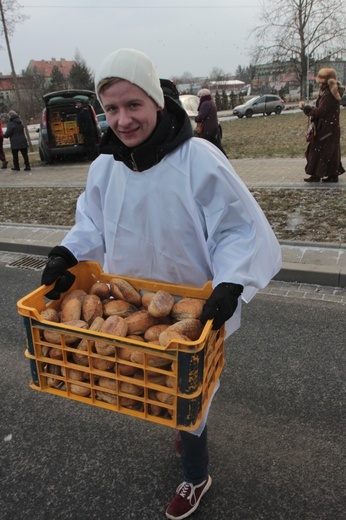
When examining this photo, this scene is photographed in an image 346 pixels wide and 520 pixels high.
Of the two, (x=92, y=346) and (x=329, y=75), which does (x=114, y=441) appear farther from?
(x=329, y=75)

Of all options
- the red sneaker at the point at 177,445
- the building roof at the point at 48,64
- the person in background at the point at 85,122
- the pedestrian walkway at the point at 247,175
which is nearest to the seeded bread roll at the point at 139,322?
the red sneaker at the point at 177,445

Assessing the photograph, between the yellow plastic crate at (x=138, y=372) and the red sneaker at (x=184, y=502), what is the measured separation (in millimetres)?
725

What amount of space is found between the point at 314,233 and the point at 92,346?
14.4 ft

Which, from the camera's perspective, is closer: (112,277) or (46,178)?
(112,277)

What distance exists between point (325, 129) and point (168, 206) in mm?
6379

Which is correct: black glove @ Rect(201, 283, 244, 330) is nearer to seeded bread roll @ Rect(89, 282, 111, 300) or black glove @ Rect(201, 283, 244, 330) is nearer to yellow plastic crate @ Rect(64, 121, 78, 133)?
seeded bread roll @ Rect(89, 282, 111, 300)

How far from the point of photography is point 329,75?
6910 millimetres

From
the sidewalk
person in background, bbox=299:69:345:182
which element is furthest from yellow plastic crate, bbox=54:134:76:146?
person in background, bbox=299:69:345:182

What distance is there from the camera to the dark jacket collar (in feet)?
5.69

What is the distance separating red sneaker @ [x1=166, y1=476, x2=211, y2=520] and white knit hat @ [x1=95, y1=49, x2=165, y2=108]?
1.76 metres

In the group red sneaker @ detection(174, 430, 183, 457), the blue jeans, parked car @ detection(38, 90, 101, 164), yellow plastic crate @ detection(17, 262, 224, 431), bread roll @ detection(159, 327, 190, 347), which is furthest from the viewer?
parked car @ detection(38, 90, 101, 164)

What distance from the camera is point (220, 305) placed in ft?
5.09

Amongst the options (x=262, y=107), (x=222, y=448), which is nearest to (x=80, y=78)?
(x=262, y=107)

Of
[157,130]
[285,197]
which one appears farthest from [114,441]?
[285,197]
